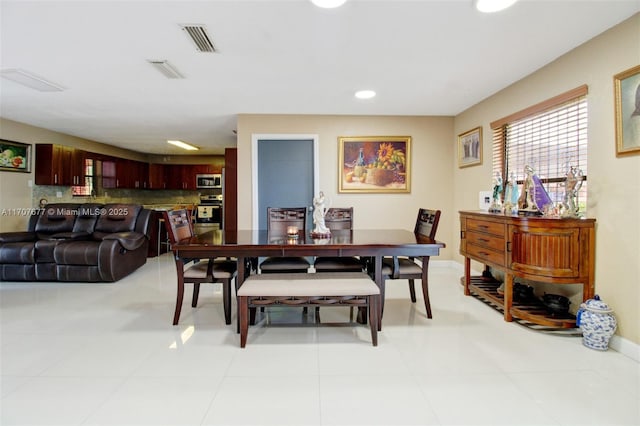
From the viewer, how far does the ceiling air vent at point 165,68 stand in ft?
9.29

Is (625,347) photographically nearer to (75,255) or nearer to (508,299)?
(508,299)

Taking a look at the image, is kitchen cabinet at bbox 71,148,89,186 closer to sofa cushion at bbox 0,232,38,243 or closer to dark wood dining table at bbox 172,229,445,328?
sofa cushion at bbox 0,232,38,243

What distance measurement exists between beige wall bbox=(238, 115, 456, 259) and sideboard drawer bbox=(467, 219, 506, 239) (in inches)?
59.3

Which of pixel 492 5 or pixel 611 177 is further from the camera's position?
pixel 611 177

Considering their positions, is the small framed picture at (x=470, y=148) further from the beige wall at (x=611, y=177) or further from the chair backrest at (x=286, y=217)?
the chair backrest at (x=286, y=217)

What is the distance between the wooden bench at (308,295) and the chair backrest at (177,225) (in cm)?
75

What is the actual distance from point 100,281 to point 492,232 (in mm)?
4615

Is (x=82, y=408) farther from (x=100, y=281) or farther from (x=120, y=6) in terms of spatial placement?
(x=100, y=281)

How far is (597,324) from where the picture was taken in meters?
2.15

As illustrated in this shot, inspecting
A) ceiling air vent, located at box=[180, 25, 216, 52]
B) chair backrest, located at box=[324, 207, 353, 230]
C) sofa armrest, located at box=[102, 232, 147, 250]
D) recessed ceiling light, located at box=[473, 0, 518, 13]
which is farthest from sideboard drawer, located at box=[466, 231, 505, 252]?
sofa armrest, located at box=[102, 232, 147, 250]

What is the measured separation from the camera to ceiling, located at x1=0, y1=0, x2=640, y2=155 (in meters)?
2.06

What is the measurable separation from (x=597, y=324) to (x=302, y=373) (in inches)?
79.3

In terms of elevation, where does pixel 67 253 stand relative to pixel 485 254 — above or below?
below

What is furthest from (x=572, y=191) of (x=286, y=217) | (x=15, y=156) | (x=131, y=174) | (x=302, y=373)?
(x=131, y=174)
